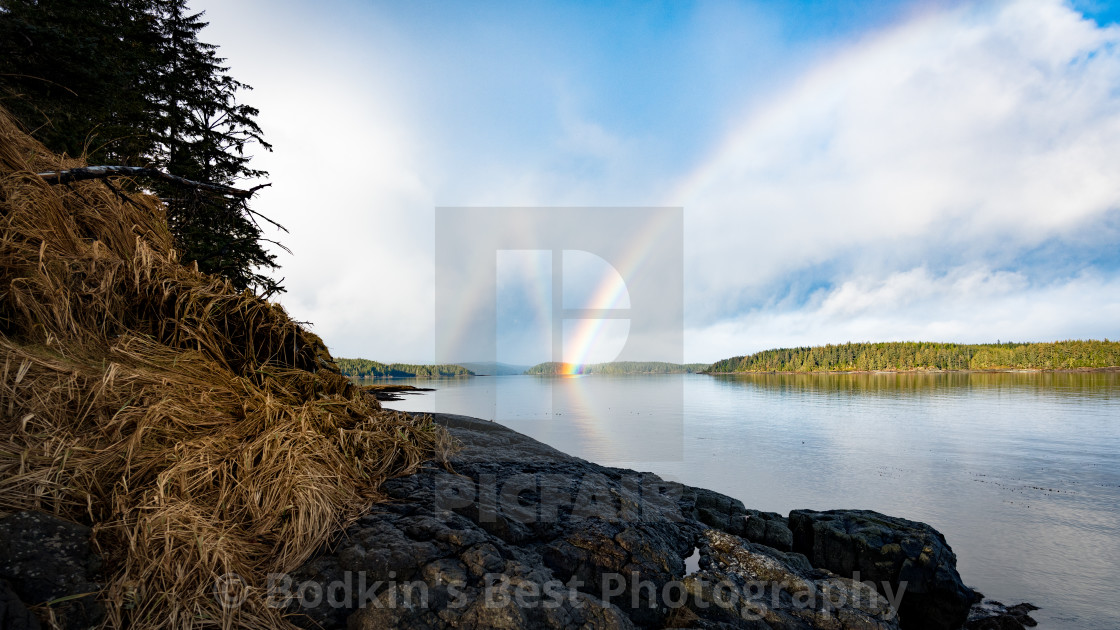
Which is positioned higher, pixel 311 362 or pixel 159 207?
pixel 159 207

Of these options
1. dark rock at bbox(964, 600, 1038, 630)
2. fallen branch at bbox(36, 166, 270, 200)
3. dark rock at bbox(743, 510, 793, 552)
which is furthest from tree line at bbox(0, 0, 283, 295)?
dark rock at bbox(964, 600, 1038, 630)

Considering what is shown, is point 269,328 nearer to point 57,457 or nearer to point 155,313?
point 155,313

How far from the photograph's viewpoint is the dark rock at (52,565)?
57.1 inches

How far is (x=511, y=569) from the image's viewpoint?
2094 millimetres

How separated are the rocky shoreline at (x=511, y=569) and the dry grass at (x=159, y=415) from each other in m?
0.11

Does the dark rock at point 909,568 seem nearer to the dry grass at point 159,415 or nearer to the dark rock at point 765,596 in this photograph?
the dark rock at point 765,596

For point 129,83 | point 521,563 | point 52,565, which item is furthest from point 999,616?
point 129,83

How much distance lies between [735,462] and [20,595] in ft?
55.8

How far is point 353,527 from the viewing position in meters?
2.09

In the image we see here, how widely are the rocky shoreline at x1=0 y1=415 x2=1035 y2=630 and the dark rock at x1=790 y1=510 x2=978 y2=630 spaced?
1855mm

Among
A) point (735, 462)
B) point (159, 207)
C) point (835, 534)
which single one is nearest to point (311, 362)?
point (159, 207)

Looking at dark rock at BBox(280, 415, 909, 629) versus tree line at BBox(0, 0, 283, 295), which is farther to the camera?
tree line at BBox(0, 0, 283, 295)

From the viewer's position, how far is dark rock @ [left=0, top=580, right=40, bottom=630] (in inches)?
52.2

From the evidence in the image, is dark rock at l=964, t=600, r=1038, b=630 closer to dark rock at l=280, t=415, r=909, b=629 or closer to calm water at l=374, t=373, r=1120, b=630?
calm water at l=374, t=373, r=1120, b=630
